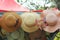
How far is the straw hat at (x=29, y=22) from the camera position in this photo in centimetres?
142

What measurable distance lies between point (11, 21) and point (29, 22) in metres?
0.15

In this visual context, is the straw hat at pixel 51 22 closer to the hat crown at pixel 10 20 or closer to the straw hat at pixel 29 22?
the straw hat at pixel 29 22

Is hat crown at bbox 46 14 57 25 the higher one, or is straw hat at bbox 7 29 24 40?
hat crown at bbox 46 14 57 25

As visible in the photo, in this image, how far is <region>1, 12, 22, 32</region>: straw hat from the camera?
4.59ft

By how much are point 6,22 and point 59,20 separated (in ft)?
1.39

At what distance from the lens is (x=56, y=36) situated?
1.33 metres

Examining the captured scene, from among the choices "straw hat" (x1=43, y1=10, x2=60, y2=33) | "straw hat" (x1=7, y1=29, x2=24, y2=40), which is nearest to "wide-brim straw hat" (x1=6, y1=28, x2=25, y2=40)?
"straw hat" (x1=7, y1=29, x2=24, y2=40)

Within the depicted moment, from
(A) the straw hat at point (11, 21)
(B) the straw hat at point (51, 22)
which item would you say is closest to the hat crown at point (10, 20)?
(A) the straw hat at point (11, 21)

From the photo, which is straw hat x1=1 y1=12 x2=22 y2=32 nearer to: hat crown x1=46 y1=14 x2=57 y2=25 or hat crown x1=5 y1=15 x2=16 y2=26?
hat crown x1=5 y1=15 x2=16 y2=26

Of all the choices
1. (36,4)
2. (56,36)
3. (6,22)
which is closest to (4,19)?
(6,22)

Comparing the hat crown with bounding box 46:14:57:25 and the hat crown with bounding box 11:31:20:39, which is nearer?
the hat crown with bounding box 46:14:57:25

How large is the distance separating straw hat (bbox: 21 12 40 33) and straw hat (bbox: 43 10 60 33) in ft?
0.25

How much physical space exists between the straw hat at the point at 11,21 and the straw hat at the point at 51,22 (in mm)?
216

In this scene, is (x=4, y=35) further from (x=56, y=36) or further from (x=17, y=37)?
(x=56, y=36)
